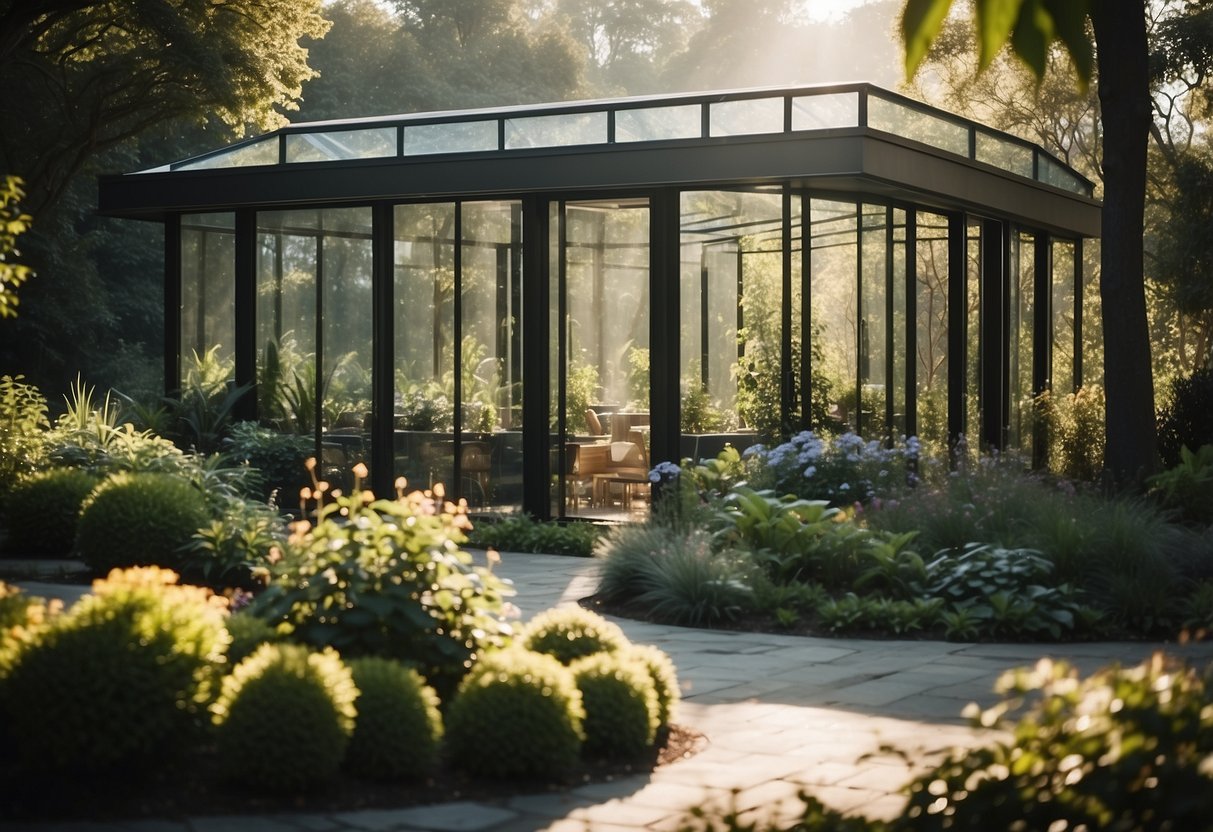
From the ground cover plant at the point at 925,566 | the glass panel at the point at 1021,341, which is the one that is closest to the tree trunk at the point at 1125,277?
the ground cover plant at the point at 925,566

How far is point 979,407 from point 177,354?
9233 mm

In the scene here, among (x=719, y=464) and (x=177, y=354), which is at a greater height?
(x=177, y=354)

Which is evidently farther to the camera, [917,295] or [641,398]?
[917,295]

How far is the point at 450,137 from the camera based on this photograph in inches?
548

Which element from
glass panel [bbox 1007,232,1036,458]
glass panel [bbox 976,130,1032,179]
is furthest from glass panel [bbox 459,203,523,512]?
glass panel [bbox 1007,232,1036,458]

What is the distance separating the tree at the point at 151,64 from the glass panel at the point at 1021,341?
30.6 feet

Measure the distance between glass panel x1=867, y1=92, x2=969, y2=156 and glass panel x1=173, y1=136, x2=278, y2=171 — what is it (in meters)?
6.24

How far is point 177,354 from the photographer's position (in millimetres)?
15938

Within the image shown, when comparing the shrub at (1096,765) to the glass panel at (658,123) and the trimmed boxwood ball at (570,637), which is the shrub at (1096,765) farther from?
the glass panel at (658,123)

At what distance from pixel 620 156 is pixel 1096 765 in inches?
430

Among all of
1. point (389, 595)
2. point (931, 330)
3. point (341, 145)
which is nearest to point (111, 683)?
point (389, 595)

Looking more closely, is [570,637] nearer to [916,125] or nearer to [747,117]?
[747,117]

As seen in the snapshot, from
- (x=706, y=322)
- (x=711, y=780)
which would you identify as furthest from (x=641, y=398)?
(x=711, y=780)

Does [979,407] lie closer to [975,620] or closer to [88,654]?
[975,620]
